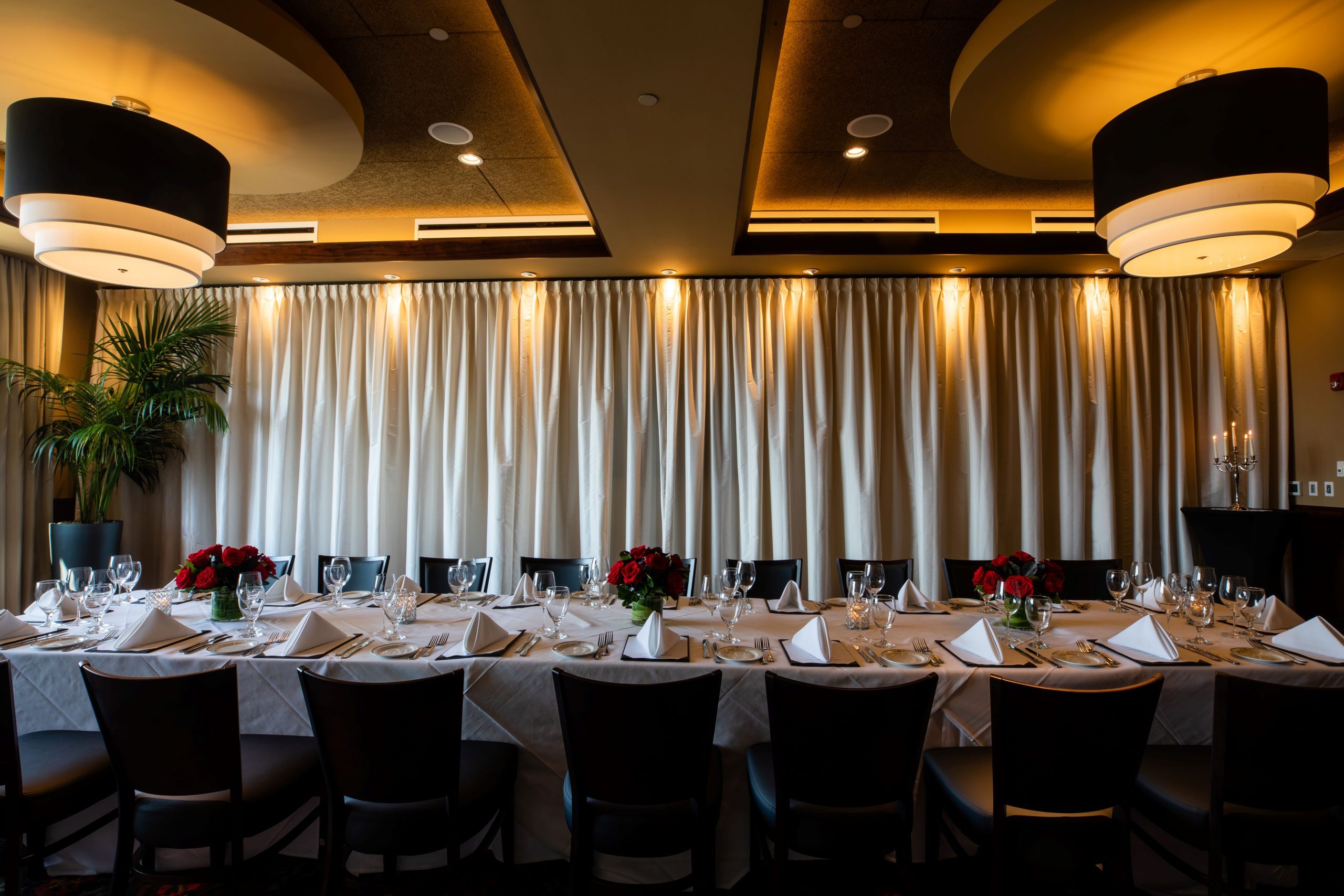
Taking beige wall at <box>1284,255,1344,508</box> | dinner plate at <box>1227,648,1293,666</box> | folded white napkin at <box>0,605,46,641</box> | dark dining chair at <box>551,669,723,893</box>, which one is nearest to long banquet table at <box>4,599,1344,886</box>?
dinner plate at <box>1227,648,1293,666</box>

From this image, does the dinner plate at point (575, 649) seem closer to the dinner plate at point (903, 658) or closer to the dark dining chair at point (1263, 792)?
the dinner plate at point (903, 658)

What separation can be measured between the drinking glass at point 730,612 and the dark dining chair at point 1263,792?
4.40ft

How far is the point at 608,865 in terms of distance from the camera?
2.11m

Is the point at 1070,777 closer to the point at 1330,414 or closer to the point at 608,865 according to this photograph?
the point at 608,865

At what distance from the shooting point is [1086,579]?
3.46 m

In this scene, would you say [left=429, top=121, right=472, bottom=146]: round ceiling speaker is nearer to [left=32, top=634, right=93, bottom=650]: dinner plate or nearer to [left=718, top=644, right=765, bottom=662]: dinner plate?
[left=32, top=634, right=93, bottom=650]: dinner plate

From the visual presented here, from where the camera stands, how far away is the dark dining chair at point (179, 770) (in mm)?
1662

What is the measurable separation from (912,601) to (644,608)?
1291 millimetres

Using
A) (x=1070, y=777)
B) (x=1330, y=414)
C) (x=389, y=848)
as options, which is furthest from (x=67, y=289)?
(x=1330, y=414)

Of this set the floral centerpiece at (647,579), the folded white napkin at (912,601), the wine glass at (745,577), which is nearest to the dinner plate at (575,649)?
the floral centerpiece at (647,579)

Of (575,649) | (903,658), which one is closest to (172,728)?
(575,649)

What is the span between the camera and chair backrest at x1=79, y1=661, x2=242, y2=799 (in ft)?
5.44

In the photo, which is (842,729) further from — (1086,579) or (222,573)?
(1086,579)

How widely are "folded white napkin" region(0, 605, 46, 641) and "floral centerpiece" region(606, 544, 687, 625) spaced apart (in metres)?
2.12
